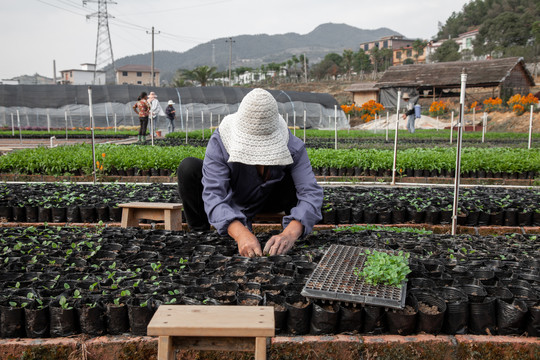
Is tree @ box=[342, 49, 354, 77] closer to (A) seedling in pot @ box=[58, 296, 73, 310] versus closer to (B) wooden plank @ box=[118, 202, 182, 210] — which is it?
(B) wooden plank @ box=[118, 202, 182, 210]

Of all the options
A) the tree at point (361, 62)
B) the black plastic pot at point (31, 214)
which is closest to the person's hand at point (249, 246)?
the black plastic pot at point (31, 214)

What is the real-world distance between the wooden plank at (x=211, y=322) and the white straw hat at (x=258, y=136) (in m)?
1.23

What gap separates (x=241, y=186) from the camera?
3.25 meters

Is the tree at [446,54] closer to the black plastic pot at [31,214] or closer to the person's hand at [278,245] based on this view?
the black plastic pot at [31,214]

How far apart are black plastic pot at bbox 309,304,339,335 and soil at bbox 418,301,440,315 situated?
45cm

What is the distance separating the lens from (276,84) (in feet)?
223

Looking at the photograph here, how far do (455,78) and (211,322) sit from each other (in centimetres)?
3290

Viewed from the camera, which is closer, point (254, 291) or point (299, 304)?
point (299, 304)

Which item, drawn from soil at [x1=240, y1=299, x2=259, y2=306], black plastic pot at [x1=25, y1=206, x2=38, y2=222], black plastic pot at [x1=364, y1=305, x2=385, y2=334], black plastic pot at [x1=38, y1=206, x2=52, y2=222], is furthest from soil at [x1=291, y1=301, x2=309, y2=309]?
black plastic pot at [x1=25, y1=206, x2=38, y2=222]

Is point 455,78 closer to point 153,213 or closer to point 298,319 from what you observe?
point 153,213

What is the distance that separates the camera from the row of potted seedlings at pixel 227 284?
2.18 metres

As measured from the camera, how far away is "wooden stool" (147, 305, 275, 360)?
1577 millimetres

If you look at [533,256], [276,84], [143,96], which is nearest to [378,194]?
[533,256]

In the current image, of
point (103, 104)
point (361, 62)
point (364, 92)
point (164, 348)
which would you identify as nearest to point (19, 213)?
point (164, 348)
